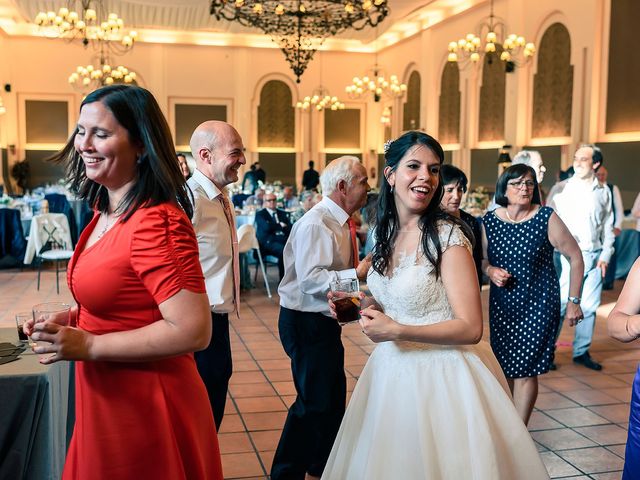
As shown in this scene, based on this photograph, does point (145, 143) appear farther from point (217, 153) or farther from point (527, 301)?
point (527, 301)

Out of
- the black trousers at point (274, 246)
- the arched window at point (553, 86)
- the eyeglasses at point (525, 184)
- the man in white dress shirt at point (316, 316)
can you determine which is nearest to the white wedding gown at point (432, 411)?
the man in white dress shirt at point (316, 316)

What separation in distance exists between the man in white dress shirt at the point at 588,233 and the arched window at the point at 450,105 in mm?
11548

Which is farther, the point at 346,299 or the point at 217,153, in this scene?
the point at 217,153

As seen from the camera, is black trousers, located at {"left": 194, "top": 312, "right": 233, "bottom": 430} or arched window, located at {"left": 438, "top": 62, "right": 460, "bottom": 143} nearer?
black trousers, located at {"left": 194, "top": 312, "right": 233, "bottom": 430}

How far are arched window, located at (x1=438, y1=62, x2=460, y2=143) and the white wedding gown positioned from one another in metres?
14.9

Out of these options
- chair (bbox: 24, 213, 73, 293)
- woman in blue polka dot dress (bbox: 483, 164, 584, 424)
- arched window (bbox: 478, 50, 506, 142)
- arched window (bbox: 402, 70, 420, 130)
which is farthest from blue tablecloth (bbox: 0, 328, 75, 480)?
arched window (bbox: 402, 70, 420, 130)

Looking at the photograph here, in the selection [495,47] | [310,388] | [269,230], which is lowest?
[310,388]

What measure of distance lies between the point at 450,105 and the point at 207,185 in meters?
14.9

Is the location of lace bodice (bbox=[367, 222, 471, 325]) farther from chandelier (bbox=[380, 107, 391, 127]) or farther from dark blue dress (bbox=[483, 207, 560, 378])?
Result: chandelier (bbox=[380, 107, 391, 127])

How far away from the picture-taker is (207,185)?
2812 millimetres

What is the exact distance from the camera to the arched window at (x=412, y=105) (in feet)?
61.4

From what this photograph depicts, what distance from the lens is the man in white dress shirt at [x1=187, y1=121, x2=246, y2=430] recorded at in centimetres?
275

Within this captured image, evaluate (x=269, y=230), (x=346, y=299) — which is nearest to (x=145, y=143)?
(x=346, y=299)

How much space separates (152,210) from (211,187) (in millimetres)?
1379
